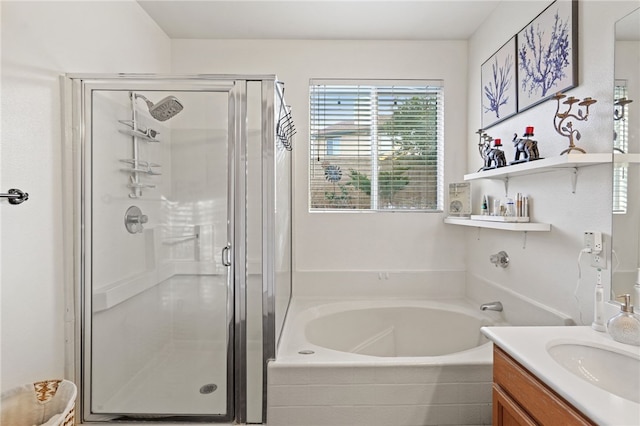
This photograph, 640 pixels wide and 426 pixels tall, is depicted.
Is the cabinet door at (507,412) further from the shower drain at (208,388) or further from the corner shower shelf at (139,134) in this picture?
the corner shower shelf at (139,134)

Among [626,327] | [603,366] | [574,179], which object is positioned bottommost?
[603,366]

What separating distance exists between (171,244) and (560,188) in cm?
192

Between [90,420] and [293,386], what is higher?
[293,386]

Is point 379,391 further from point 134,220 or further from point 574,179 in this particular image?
point 134,220

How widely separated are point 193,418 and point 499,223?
1894mm

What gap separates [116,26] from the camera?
6.89 ft

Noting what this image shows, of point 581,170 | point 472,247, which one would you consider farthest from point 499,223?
point 472,247

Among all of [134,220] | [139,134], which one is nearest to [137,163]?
[139,134]

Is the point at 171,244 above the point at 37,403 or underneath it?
above

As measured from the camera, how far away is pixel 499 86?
2256 millimetres

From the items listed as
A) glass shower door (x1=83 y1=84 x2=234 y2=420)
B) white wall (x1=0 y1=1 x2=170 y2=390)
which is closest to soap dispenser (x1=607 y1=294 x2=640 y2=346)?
glass shower door (x1=83 y1=84 x2=234 y2=420)

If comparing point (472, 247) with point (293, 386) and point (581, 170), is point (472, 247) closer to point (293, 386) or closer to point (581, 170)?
point (581, 170)

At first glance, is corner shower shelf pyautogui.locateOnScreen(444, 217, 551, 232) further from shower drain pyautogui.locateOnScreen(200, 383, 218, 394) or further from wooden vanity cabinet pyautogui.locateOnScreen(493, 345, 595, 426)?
shower drain pyautogui.locateOnScreen(200, 383, 218, 394)

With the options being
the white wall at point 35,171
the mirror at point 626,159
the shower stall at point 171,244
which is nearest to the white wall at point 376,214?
the shower stall at point 171,244
